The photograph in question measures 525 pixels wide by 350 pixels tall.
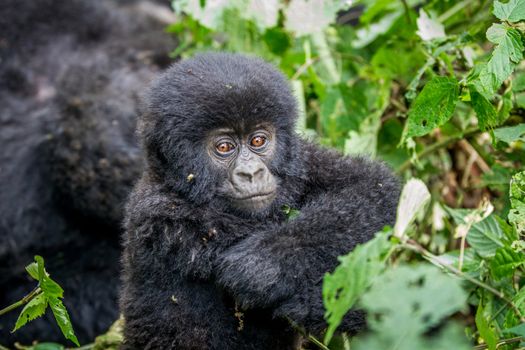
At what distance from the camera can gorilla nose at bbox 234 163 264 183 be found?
2.05m

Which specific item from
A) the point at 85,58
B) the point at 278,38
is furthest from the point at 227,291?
the point at 85,58

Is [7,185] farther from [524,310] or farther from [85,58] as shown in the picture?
[524,310]

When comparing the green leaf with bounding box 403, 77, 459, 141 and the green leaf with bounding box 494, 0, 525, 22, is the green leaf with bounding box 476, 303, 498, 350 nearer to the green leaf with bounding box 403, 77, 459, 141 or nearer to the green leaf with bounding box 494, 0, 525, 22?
the green leaf with bounding box 403, 77, 459, 141

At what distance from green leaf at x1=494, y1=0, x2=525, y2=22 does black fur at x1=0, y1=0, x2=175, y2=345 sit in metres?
1.95

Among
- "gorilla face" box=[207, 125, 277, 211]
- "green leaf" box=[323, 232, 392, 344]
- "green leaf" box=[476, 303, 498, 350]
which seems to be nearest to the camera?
"green leaf" box=[323, 232, 392, 344]

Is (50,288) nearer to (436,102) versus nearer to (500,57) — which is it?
(436,102)

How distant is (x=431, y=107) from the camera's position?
6.62 feet

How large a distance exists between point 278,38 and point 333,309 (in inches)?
82.0

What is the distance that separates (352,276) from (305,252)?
1.59 ft

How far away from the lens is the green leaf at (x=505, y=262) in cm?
180

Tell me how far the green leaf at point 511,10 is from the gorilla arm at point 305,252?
0.56 m

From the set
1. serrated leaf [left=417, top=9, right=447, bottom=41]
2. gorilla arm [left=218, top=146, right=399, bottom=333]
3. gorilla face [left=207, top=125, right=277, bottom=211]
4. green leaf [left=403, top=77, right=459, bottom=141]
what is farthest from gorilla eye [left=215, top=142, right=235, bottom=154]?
serrated leaf [left=417, top=9, right=447, bottom=41]

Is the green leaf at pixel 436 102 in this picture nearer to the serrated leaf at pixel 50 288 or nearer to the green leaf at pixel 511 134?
the green leaf at pixel 511 134

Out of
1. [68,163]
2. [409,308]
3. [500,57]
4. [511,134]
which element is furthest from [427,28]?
[68,163]
